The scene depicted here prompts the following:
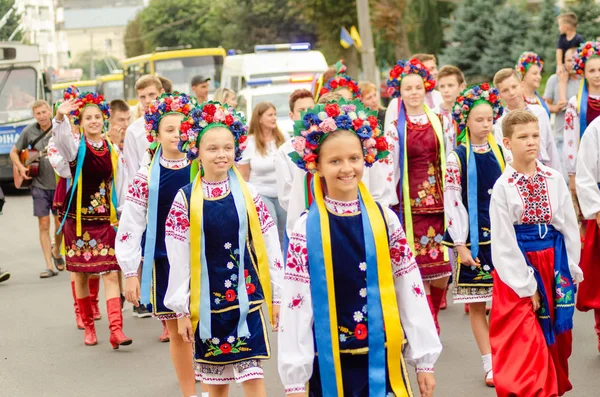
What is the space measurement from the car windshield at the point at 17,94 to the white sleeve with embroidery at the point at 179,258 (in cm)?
1834

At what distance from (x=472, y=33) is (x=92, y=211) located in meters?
24.0

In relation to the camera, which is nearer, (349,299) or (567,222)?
(349,299)

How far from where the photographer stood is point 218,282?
574 centimetres

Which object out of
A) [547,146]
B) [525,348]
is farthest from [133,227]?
[547,146]

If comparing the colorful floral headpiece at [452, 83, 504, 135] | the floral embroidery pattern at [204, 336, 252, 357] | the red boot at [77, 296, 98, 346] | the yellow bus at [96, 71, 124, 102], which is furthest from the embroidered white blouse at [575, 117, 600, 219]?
the yellow bus at [96, 71, 124, 102]

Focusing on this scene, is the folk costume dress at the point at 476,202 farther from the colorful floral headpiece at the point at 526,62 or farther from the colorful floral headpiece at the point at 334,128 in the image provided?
the colorful floral headpiece at the point at 526,62

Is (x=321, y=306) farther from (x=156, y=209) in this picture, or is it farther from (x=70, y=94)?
(x=70, y=94)

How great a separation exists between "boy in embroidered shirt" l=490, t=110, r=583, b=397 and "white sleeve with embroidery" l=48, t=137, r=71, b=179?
443cm

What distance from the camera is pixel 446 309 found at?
9.85m

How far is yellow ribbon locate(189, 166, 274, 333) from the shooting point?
5.70m

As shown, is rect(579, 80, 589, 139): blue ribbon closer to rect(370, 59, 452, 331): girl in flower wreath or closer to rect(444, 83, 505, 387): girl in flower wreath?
rect(370, 59, 452, 331): girl in flower wreath

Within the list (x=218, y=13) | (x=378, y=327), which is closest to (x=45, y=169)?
(x=378, y=327)

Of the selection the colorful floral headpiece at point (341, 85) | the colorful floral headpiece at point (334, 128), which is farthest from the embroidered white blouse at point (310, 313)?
the colorful floral headpiece at point (341, 85)

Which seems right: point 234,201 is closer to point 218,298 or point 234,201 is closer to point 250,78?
point 218,298
